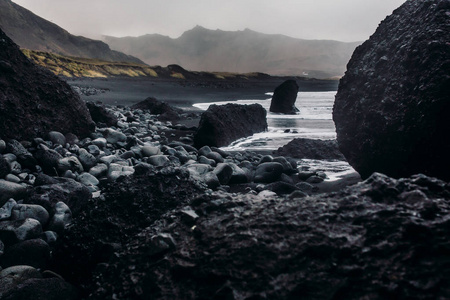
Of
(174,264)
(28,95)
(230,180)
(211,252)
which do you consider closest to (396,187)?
(211,252)

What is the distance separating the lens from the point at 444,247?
1.11 metres

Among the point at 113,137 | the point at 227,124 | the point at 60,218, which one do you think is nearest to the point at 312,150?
the point at 227,124

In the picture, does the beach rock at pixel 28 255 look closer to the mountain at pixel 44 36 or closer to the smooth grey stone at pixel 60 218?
the smooth grey stone at pixel 60 218

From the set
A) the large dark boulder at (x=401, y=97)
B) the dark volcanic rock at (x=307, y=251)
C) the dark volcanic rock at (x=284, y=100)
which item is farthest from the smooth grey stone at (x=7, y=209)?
the dark volcanic rock at (x=284, y=100)

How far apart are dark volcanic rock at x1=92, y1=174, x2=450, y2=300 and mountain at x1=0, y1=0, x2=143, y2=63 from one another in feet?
603

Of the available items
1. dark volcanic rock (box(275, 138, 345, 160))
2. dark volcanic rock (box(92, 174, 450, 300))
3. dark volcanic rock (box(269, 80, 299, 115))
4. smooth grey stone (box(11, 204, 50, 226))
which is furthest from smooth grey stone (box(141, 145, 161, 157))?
dark volcanic rock (box(269, 80, 299, 115))

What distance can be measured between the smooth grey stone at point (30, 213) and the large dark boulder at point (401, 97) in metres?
2.85

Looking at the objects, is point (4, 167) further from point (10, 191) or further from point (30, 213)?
point (30, 213)

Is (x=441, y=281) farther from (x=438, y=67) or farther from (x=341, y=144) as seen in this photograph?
(x=341, y=144)

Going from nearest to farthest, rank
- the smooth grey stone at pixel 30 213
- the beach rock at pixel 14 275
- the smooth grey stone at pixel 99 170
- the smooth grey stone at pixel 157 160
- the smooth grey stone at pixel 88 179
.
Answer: the beach rock at pixel 14 275 → the smooth grey stone at pixel 30 213 → the smooth grey stone at pixel 88 179 → the smooth grey stone at pixel 99 170 → the smooth grey stone at pixel 157 160

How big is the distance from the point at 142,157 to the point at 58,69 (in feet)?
173

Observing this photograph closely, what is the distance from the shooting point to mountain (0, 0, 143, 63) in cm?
16550

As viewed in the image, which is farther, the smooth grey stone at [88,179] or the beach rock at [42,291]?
the smooth grey stone at [88,179]

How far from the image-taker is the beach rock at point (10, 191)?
2.79m
